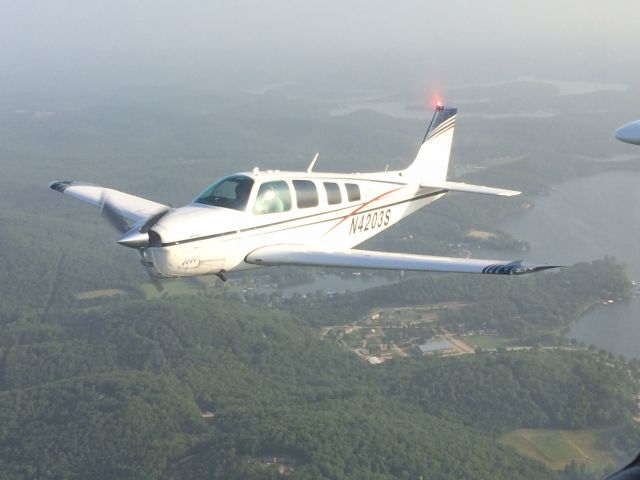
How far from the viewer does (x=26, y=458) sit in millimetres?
40094

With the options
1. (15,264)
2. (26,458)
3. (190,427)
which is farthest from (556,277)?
(15,264)

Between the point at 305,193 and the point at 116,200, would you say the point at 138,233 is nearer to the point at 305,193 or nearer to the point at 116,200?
the point at 305,193

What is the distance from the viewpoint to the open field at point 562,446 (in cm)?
3409

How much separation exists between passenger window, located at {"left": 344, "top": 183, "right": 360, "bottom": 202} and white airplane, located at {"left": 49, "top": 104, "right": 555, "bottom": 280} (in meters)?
0.04

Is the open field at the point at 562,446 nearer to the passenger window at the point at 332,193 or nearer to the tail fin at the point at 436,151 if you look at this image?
the tail fin at the point at 436,151

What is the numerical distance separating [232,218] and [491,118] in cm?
14539

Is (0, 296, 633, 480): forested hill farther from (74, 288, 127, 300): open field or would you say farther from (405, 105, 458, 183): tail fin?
(405, 105, 458, 183): tail fin

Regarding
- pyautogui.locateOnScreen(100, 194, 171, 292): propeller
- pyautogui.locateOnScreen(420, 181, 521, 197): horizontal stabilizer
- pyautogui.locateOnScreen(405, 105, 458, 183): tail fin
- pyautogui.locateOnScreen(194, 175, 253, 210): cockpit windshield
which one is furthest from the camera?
pyautogui.locateOnScreen(405, 105, 458, 183): tail fin

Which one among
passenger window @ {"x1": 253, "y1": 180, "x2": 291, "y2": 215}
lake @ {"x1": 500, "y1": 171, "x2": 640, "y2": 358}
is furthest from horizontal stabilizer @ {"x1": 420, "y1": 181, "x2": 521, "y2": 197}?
lake @ {"x1": 500, "y1": 171, "x2": 640, "y2": 358}

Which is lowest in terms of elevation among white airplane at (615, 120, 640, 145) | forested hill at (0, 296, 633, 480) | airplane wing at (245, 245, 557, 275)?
forested hill at (0, 296, 633, 480)

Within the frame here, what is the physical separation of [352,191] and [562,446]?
1011 inches

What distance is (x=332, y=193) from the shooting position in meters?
16.6

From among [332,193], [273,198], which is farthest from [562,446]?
[273,198]

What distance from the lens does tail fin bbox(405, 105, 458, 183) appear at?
68.6 ft
